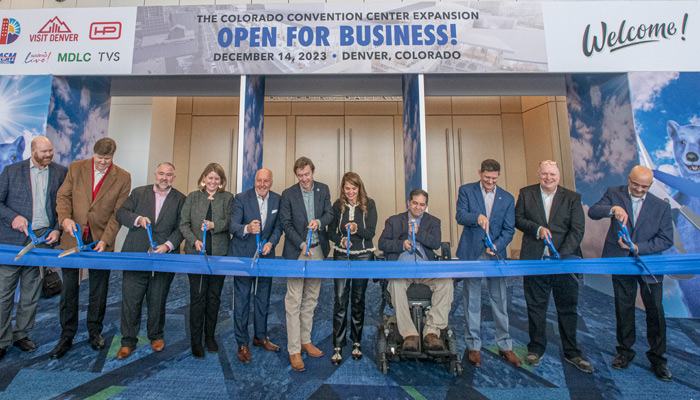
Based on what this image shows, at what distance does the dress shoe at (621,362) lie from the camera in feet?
Result: 8.30

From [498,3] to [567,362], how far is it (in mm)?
4106

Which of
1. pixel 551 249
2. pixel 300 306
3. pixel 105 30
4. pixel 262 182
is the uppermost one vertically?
pixel 105 30

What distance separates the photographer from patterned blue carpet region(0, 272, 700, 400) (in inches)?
85.4

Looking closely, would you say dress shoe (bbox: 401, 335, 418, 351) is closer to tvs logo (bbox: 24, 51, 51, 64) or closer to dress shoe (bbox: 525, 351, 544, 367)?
dress shoe (bbox: 525, 351, 544, 367)

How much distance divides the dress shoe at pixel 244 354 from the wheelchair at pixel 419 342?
1037mm

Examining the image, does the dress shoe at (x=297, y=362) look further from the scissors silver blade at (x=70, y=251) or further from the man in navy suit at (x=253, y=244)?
the scissors silver blade at (x=70, y=251)

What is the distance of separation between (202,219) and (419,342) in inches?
77.7

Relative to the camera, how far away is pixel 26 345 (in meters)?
2.71

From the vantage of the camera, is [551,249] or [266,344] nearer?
[551,249]

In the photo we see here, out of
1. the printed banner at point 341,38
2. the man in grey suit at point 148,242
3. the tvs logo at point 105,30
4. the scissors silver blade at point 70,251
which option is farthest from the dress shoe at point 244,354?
the tvs logo at point 105,30

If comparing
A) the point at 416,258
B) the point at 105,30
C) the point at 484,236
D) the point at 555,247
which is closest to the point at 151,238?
the point at 416,258

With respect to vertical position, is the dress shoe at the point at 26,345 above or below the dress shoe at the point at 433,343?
below

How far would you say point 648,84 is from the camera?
4.07 metres

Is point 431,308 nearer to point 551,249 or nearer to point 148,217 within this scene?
point 551,249
